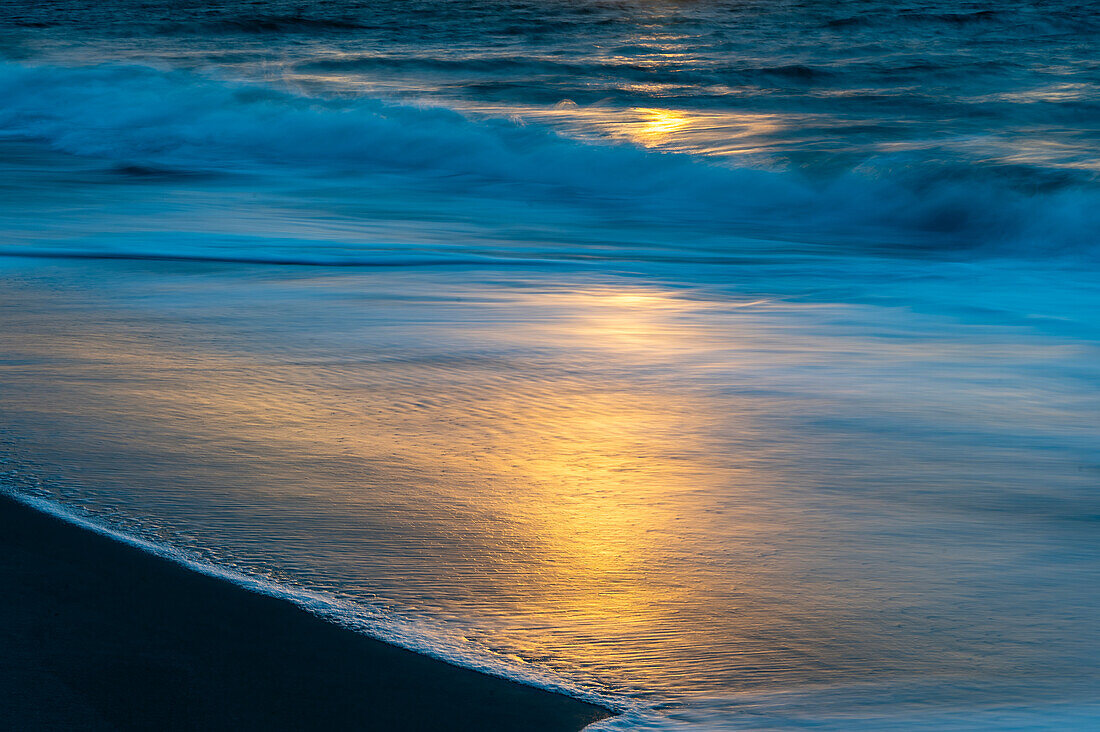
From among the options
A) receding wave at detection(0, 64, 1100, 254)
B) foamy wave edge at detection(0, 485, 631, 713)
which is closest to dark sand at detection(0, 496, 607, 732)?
foamy wave edge at detection(0, 485, 631, 713)

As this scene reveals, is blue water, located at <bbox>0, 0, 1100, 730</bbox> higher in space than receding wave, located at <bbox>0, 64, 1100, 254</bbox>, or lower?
lower

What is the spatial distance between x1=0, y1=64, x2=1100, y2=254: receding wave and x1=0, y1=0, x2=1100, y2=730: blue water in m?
0.04

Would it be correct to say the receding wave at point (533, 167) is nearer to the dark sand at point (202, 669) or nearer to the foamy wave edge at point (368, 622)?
the foamy wave edge at point (368, 622)

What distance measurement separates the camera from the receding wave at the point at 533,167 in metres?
6.18

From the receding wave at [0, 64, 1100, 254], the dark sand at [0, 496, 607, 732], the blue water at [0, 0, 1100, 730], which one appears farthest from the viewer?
the receding wave at [0, 64, 1100, 254]

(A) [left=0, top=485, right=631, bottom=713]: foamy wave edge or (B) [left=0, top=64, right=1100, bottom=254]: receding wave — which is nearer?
(A) [left=0, top=485, right=631, bottom=713]: foamy wave edge

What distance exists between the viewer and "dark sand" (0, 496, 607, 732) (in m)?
1.44

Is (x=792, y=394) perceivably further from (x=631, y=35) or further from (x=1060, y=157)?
(x=631, y=35)

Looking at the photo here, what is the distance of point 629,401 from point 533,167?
5550 millimetres

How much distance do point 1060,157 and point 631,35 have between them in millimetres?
10542

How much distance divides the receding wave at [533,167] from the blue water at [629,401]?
4 centimetres

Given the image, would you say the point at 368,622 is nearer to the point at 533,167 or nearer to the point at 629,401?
the point at 629,401

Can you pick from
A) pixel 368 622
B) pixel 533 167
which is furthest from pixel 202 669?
pixel 533 167

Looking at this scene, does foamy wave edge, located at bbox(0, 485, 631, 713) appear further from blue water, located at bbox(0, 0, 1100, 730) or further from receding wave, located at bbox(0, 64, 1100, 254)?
receding wave, located at bbox(0, 64, 1100, 254)
